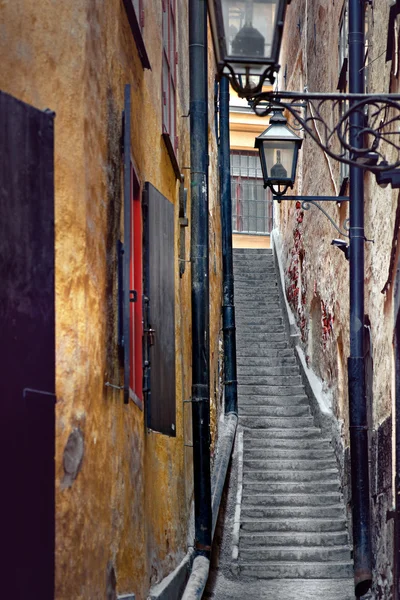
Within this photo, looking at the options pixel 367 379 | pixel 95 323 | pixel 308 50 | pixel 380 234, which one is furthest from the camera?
pixel 308 50

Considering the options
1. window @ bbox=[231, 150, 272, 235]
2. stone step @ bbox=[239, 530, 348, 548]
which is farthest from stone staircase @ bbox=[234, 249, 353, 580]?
window @ bbox=[231, 150, 272, 235]

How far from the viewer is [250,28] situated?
523 centimetres

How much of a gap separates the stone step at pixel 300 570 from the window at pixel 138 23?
514 cm

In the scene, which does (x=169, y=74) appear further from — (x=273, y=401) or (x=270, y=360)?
(x=270, y=360)

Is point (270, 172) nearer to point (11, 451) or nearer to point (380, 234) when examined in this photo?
point (380, 234)

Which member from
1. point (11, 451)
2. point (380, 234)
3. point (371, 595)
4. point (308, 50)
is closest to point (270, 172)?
point (380, 234)

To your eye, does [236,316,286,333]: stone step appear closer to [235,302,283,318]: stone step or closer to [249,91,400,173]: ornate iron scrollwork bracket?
[235,302,283,318]: stone step

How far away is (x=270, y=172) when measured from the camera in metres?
9.27

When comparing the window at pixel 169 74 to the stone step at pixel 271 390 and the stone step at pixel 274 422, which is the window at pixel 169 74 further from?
the stone step at pixel 271 390

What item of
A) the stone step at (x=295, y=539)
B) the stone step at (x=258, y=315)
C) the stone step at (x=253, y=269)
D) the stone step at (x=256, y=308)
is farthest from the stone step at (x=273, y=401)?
the stone step at (x=253, y=269)

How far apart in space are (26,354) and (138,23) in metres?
3.08

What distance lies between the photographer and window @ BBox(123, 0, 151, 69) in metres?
6.80

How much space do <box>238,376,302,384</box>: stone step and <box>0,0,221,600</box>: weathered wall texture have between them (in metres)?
8.29

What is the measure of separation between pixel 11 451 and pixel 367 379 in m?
5.84
